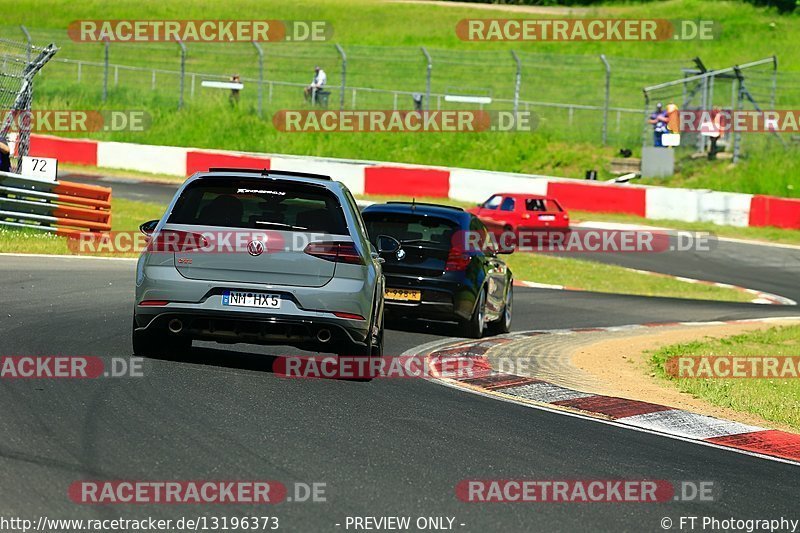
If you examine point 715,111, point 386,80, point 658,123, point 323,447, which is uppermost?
point 386,80

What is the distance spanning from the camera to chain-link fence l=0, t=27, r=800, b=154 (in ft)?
135

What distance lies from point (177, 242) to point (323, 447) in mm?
3038

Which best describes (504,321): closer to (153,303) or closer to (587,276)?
(153,303)

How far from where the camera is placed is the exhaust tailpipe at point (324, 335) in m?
9.95

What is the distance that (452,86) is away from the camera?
51.4 meters

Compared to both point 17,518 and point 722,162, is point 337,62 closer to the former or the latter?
point 722,162

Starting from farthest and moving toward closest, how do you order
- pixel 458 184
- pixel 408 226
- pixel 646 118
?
pixel 646 118
pixel 458 184
pixel 408 226

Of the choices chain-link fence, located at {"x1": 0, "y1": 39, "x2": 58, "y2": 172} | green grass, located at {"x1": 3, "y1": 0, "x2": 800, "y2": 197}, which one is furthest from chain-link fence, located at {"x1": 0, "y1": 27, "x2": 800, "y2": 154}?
chain-link fence, located at {"x1": 0, "y1": 39, "x2": 58, "y2": 172}

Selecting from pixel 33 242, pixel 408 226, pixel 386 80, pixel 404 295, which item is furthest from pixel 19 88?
pixel 386 80

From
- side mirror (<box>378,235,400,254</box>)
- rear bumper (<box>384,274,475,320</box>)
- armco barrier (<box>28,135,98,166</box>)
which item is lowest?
rear bumper (<box>384,274,475,320</box>)

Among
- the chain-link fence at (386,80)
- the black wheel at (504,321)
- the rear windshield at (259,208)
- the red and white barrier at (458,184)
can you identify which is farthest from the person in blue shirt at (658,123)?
the rear windshield at (259,208)

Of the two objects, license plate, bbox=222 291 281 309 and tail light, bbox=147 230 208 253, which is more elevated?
tail light, bbox=147 230 208 253

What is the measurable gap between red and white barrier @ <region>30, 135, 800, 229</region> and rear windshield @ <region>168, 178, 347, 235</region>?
22732mm

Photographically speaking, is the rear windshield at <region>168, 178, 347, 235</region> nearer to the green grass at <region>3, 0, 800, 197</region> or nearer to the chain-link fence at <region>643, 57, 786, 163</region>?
the green grass at <region>3, 0, 800, 197</region>
